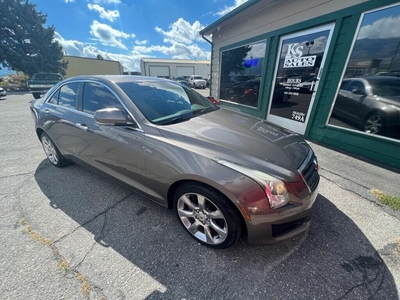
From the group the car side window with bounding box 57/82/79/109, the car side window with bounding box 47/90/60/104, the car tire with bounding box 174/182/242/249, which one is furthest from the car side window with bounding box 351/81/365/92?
the car side window with bounding box 47/90/60/104

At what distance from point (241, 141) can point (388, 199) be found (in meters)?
2.36

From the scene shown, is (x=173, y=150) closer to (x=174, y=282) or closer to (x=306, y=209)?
(x=174, y=282)

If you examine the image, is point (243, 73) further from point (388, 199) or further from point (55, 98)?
point (55, 98)

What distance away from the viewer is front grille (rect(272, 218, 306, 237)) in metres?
1.54

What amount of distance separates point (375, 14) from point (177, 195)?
464cm

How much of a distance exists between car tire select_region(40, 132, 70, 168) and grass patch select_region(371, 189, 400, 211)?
4820 mm

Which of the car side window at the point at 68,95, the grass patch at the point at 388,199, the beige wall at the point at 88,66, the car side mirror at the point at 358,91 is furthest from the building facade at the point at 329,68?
the beige wall at the point at 88,66

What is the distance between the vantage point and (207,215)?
5.77ft

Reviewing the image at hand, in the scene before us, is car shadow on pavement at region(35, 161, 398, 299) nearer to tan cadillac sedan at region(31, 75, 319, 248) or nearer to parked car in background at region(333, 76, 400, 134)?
tan cadillac sedan at region(31, 75, 319, 248)

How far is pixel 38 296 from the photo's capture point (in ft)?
4.69

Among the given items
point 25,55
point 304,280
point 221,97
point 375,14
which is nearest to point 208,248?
point 304,280

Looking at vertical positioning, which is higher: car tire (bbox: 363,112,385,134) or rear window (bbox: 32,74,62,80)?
rear window (bbox: 32,74,62,80)

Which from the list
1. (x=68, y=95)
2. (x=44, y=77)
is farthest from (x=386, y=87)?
(x=44, y=77)

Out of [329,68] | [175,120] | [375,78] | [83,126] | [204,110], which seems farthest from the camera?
[329,68]
